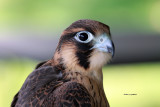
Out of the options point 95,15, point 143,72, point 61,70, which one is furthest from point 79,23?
point 143,72

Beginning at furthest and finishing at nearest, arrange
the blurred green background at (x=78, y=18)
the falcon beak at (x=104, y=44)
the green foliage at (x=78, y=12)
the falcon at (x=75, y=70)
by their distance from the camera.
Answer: the green foliage at (x=78, y=12)
the blurred green background at (x=78, y=18)
the falcon beak at (x=104, y=44)
the falcon at (x=75, y=70)

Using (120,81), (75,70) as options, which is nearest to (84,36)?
(75,70)

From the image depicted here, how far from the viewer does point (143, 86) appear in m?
4.26

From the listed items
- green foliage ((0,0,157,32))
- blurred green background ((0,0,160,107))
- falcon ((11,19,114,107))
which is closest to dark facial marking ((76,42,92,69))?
falcon ((11,19,114,107))

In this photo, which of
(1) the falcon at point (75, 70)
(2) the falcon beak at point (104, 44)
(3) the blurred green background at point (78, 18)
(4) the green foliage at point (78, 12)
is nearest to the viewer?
(1) the falcon at point (75, 70)

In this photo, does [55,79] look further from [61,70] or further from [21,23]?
[21,23]

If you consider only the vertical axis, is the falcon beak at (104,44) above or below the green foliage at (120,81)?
above

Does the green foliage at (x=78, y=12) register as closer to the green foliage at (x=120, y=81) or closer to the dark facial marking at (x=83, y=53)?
the green foliage at (x=120, y=81)

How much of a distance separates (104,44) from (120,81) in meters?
2.28

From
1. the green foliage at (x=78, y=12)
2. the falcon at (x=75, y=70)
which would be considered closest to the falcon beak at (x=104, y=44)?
the falcon at (x=75, y=70)

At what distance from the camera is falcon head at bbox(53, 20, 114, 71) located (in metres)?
2.19

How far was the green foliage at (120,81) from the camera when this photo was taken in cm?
414

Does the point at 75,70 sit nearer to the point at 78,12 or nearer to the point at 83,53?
the point at 83,53

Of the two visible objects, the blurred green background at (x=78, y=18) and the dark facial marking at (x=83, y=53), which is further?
the blurred green background at (x=78, y=18)
